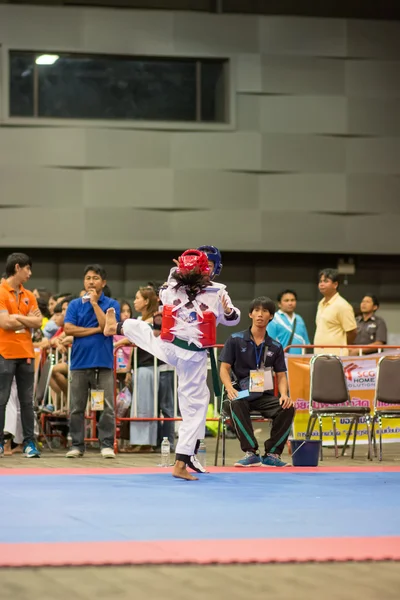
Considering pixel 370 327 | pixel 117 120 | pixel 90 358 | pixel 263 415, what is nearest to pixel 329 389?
pixel 263 415

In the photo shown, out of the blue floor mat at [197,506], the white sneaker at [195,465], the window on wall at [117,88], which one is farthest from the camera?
the window on wall at [117,88]

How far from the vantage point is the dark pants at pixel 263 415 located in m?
8.66

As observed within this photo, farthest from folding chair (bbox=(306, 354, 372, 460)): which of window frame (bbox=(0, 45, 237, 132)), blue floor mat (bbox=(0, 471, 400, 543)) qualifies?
window frame (bbox=(0, 45, 237, 132))

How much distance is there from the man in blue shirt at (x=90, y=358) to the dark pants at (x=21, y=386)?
38 cm

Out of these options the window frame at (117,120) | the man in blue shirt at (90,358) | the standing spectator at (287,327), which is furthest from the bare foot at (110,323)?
the window frame at (117,120)

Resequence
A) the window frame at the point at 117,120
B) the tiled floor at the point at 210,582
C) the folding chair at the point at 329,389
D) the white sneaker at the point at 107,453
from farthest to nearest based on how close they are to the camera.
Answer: the window frame at the point at 117,120 < the folding chair at the point at 329,389 < the white sneaker at the point at 107,453 < the tiled floor at the point at 210,582

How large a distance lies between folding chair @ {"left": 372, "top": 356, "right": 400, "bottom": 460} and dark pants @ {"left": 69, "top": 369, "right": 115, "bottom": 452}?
2490 millimetres

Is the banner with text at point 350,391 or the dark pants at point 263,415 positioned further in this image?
the banner with text at point 350,391

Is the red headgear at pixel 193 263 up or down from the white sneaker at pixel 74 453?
up

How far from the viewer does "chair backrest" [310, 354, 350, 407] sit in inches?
384

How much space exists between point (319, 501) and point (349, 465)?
2.85m

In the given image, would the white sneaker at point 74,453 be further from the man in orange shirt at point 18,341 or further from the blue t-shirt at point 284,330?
the blue t-shirt at point 284,330

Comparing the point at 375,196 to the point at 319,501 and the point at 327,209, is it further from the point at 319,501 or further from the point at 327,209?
the point at 319,501

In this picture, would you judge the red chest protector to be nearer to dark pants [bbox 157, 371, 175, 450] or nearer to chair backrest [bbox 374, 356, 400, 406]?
chair backrest [bbox 374, 356, 400, 406]
